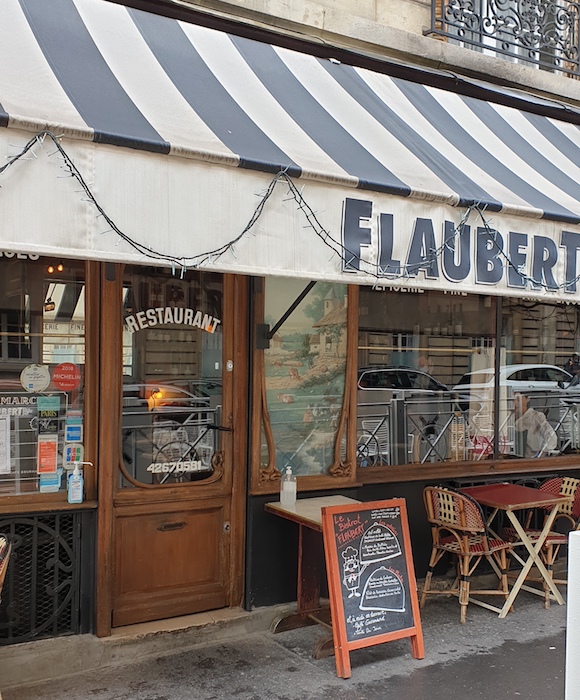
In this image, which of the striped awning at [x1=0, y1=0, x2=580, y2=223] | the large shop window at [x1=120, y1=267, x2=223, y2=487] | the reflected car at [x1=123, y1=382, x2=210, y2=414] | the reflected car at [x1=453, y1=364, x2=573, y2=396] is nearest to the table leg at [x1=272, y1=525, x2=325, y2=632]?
the large shop window at [x1=120, y1=267, x2=223, y2=487]

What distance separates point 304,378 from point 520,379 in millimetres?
2706

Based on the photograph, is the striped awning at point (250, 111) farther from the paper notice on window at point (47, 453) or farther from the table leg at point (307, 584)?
the table leg at point (307, 584)

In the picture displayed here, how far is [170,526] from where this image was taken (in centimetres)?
531

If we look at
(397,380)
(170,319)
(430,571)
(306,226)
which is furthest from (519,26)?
(430,571)

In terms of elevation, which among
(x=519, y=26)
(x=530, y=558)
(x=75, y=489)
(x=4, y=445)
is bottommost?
(x=530, y=558)

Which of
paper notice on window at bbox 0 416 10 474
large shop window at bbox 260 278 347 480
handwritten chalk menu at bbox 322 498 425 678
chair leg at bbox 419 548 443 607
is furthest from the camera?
chair leg at bbox 419 548 443 607

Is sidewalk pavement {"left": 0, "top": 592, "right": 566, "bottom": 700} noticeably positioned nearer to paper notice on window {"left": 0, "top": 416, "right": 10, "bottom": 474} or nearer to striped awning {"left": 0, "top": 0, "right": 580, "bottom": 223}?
paper notice on window {"left": 0, "top": 416, "right": 10, "bottom": 474}

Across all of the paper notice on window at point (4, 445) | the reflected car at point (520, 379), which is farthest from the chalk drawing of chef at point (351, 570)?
the reflected car at point (520, 379)

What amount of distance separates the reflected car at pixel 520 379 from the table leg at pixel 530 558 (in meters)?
1.56

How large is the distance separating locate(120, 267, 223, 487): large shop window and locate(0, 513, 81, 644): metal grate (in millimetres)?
562

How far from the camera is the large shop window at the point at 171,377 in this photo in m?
5.23

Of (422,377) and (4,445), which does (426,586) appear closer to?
(422,377)

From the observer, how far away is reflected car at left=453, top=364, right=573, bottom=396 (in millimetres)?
7148

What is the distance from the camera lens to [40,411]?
4969 millimetres
